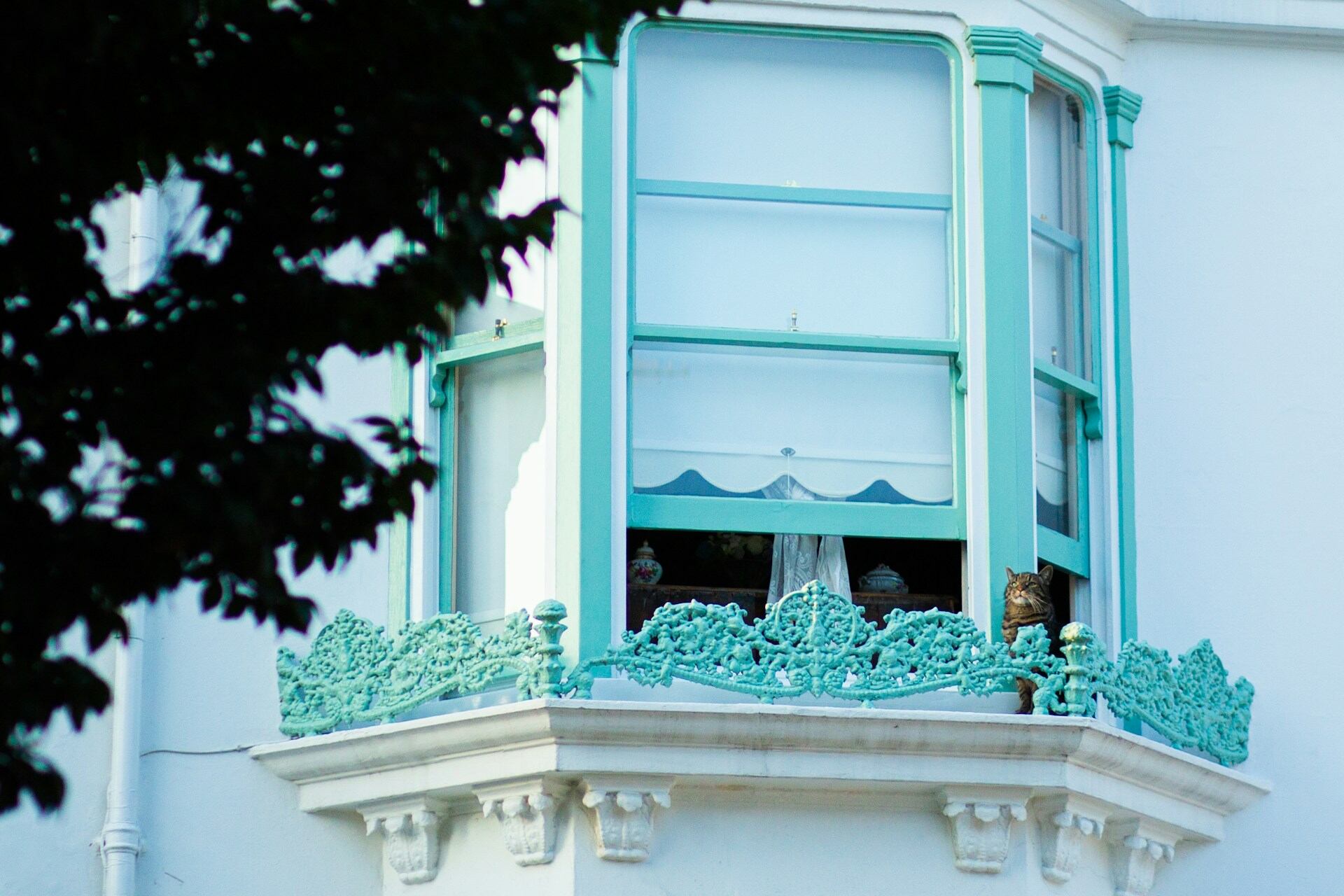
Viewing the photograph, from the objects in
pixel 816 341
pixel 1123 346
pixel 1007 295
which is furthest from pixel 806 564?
pixel 1123 346

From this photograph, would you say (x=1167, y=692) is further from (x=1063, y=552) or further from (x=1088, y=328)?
(x=1088, y=328)

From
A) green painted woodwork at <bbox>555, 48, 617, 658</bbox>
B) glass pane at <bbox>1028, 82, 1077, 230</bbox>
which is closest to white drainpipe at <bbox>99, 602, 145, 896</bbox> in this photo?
green painted woodwork at <bbox>555, 48, 617, 658</bbox>

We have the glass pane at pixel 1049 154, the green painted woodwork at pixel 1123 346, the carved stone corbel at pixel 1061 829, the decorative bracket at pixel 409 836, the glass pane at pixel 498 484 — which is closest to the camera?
the carved stone corbel at pixel 1061 829

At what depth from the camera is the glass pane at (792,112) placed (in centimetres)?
1125

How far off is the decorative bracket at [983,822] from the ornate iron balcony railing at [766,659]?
35 centimetres

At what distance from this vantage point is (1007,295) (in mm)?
11070

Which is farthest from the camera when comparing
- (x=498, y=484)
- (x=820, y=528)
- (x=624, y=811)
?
(x=498, y=484)

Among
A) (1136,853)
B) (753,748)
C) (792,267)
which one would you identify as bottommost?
(1136,853)

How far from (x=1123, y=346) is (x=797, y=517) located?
1.82 metres

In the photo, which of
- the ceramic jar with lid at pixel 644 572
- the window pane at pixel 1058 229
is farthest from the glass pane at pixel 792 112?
the ceramic jar with lid at pixel 644 572

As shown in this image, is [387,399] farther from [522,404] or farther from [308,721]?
[308,721]

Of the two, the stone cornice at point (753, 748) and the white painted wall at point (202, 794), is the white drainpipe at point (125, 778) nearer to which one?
the white painted wall at point (202, 794)

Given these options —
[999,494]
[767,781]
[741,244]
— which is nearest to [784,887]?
[767,781]

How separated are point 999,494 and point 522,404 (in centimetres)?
188
